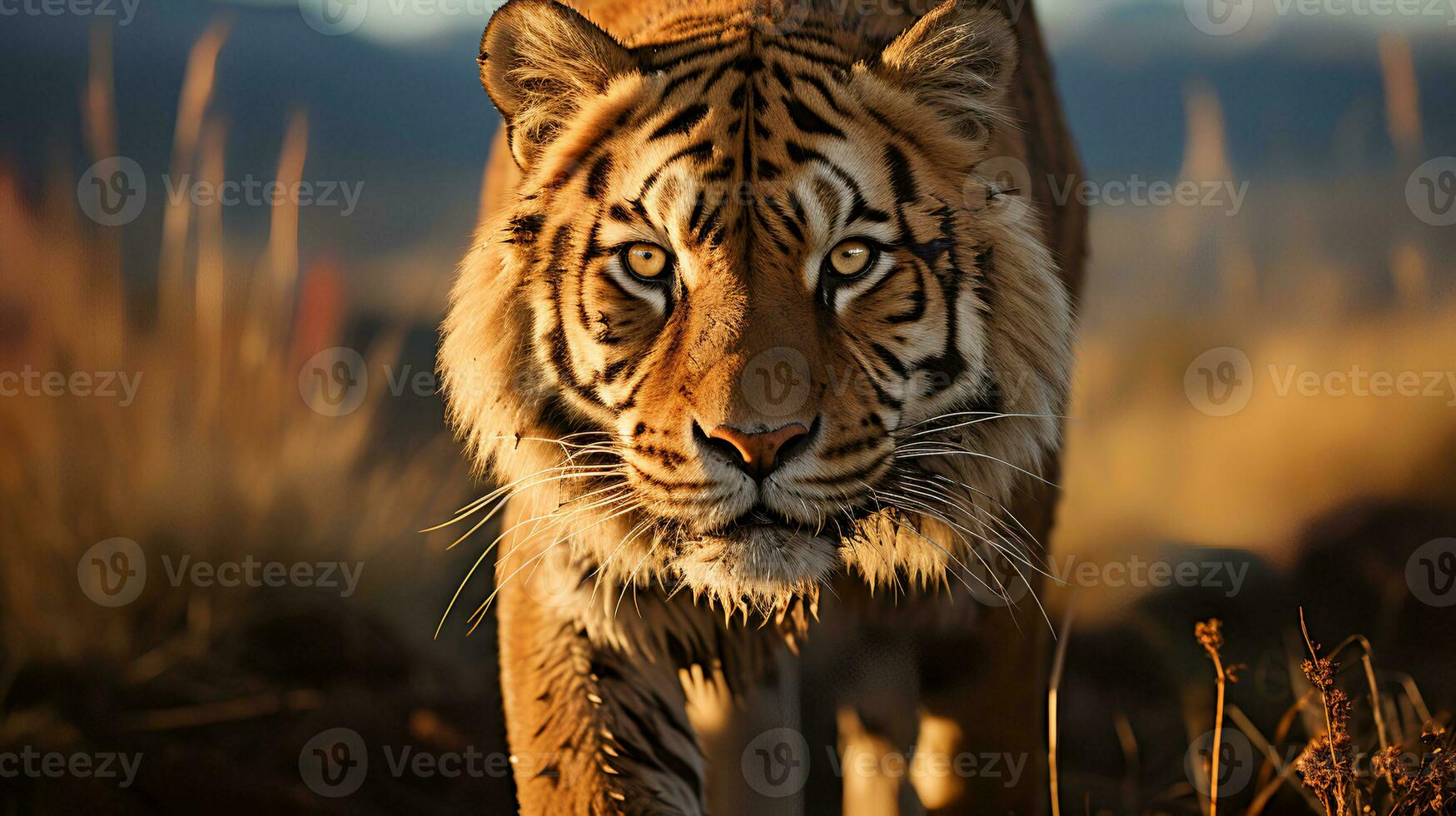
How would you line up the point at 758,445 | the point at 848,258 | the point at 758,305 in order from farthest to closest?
1. the point at 848,258
2. the point at 758,305
3. the point at 758,445

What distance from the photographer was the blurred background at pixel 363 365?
2531mm

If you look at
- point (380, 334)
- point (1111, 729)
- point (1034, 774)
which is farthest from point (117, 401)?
point (1111, 729)

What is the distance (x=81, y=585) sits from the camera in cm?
258

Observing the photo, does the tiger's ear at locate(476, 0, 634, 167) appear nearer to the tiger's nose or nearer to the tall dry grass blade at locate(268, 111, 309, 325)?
the tiger's nose

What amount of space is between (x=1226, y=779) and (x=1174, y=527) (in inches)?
28.7

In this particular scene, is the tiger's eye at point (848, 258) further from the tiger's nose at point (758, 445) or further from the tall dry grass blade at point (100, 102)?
the tall dry grass blade at point (100, 102)

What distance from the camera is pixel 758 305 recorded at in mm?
1652

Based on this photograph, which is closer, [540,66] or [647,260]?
[647,260]

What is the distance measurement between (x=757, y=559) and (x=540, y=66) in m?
1.02

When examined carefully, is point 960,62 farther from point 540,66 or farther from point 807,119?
point 540,66

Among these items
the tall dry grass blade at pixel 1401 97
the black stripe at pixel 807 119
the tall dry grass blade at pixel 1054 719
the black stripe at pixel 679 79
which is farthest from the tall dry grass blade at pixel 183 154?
the tall dry grass blade at pixel 1401 97

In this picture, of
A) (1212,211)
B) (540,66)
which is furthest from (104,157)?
(1212,211)

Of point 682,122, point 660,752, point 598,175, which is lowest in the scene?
point 660,752

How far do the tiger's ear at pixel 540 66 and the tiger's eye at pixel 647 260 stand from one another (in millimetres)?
354
